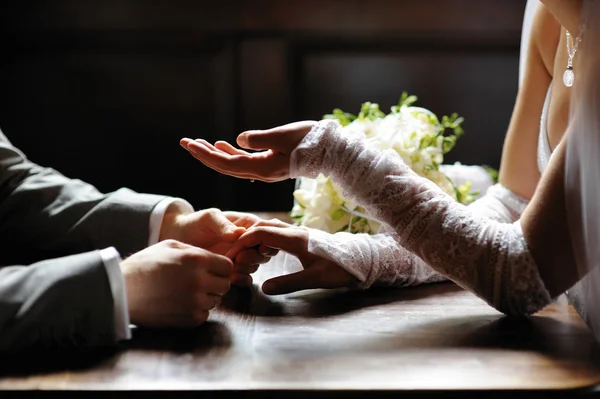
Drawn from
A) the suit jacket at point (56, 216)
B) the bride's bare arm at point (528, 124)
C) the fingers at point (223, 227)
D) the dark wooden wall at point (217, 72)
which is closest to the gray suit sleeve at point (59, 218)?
the suit jacket at point (56, 216)

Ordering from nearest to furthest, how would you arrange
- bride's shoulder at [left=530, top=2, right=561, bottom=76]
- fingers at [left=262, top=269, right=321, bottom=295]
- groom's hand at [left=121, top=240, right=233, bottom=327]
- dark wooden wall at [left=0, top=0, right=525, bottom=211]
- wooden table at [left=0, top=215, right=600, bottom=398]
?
wooden table at [left=0, top=215, right=600, bottom=398], groom's hand at [left=121, top=240, right=233, bottom=327], fingers at [left=262, top=269, right=321, bottom=295], bride's shoulder at [left=530, top=2, right=561, bottom=76], dark wooden wall at [left=0, top=0, right=525, bottom=211]

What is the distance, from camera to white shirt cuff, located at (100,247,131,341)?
774mm

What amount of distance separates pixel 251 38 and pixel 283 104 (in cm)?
17

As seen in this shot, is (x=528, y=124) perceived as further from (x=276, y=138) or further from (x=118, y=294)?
(x=118, y=294)

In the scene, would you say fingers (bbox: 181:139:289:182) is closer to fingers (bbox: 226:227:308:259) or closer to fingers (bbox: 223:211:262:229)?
fingers (bbox: 226:227:308:259)

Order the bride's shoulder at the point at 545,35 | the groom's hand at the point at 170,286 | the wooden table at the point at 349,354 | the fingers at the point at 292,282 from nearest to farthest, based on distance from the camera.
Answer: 1. the wooden table at the point at 349,354
2. the groom's hand at the point at 170,286
3. the fingers at the point at 292,282
4. the bride's shoulder at the point at 545,35

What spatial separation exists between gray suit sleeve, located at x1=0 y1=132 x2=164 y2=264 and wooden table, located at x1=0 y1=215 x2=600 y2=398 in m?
0.23

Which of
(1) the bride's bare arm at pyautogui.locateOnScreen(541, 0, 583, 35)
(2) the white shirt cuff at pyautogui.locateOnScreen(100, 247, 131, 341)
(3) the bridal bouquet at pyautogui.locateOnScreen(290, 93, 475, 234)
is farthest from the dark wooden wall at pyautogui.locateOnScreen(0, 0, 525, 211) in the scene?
(2) the white shirt cuff at pyautogui.locateOnScreen(100, 247, 131, 341)

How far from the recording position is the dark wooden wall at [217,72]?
177 cm

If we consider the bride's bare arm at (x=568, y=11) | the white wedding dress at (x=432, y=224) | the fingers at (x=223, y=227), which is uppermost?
the bride's bare arm at (x=568, y=11)

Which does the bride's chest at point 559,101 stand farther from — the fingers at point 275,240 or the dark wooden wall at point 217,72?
the dark wooden wall at point 217,72

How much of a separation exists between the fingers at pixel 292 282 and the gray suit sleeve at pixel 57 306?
0.78 feet

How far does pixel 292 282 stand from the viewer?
3.14 ft

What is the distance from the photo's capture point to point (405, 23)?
5.84 feet
